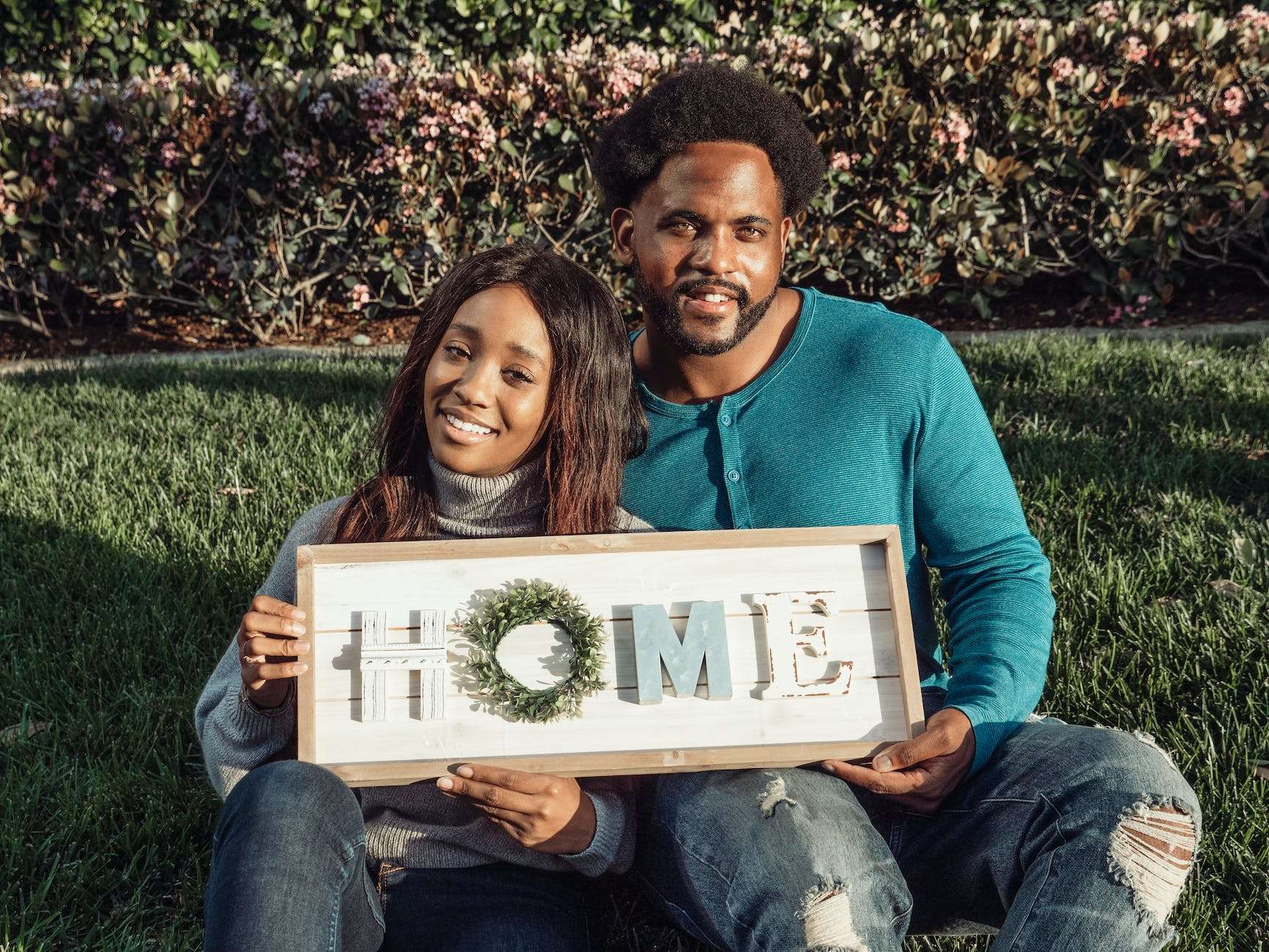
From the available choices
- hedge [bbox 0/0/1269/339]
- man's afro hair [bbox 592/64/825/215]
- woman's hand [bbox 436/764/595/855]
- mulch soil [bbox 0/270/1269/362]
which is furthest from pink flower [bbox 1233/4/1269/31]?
woman's hand [bbox 436/764/595/855]

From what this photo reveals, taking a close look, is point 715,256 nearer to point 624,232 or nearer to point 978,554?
point 624,232

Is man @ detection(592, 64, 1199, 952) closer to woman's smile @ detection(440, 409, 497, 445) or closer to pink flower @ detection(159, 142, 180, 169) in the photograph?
woman's smile @ detection(440, 409, 497, 445)

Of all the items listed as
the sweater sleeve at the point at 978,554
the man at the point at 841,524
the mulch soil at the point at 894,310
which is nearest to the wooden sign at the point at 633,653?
the man at the point at 841,524

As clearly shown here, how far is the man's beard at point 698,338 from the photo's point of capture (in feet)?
7.88

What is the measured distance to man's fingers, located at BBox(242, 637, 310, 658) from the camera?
1896 millimetres

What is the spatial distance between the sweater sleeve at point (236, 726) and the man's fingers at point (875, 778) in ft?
3.22

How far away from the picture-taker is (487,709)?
76.3 inches

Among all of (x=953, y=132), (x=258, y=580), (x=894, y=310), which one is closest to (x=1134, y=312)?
(x=894, y=310)

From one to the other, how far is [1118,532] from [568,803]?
2.32m

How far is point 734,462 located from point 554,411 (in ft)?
1.28

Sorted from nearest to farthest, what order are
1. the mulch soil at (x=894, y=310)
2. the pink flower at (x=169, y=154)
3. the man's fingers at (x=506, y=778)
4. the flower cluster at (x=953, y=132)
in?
the man's fingers at (x=506, y=778), the flower cluster at (x=953, y=132), the pink flower at (x=169, y=154), the mulch soil at (x=894, y=310)

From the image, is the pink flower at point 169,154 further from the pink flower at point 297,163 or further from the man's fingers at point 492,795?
the man's fingers at point 492,795

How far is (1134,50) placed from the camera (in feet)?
18.6

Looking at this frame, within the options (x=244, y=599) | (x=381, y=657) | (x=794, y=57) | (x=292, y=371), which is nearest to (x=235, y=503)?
(x=244, y=599)
